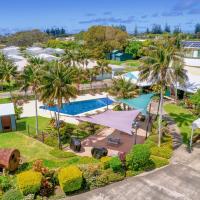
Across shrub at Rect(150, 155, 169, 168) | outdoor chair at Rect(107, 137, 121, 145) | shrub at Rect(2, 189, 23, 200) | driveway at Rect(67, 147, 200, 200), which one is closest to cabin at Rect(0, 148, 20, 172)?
shrub at Rect(2, 189, 23, 200)

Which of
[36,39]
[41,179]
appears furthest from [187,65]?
[36,39]

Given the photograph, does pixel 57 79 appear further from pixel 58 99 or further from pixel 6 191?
pixel 6 191

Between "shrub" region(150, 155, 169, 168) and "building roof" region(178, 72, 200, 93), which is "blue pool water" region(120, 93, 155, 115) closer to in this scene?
"shrub" region(150, 155, 169, 168)

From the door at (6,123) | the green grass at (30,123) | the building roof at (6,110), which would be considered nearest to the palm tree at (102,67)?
the green grass at (30,123)

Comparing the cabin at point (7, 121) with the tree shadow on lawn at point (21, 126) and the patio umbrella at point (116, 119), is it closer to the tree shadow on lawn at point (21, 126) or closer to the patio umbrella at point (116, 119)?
the tree shadow on lawn at point (21, 126)

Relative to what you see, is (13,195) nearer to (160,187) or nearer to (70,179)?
(70,179)

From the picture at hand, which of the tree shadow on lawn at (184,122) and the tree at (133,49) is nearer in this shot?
the tree shadow on lawn at (184,122)
